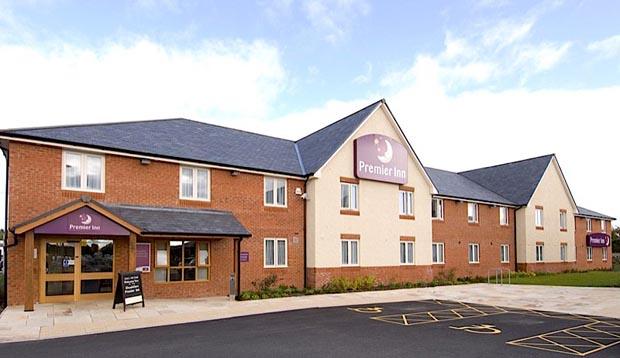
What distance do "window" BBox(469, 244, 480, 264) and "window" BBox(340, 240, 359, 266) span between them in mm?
10750

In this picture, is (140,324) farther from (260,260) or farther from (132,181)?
(260,260)

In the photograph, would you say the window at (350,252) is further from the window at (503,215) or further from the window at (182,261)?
the window at (503,215)

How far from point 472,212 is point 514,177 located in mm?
8091

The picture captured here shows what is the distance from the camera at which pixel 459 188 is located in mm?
31672

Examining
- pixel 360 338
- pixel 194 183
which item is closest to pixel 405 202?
pixel 194 183

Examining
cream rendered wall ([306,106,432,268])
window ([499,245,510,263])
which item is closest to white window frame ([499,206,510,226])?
window ([499,245,510,263])

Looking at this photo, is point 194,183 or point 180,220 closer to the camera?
point 180,220

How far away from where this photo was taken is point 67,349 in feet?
31.1

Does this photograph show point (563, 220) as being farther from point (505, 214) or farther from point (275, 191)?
point (275, 191)

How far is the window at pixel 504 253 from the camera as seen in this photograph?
3209cm

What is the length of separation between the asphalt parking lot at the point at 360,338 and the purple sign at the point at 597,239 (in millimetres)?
28499

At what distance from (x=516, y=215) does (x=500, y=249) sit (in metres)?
3.10

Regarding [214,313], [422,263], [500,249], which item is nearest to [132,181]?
[214,313]

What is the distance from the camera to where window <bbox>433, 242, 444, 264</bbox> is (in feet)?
91.3
